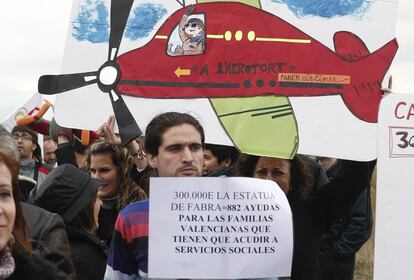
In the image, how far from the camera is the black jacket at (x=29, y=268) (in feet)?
7.65

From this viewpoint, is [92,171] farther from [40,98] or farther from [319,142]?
[40,98]

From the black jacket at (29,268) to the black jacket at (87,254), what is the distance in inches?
50.4

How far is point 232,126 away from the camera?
379 centimetres

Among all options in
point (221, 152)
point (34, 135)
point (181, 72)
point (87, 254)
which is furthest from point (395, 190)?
point (34, 135)

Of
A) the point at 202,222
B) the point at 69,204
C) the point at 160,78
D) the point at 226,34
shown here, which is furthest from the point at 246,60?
the point at 202,222

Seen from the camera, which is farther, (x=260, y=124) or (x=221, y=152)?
(x=221, y=152)

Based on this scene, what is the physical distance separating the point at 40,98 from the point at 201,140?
5.88 metres

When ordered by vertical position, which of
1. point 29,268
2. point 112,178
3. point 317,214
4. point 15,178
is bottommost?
point 29,268

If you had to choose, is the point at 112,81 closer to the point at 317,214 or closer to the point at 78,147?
the point at 317,214

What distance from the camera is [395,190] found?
3111 millimetres

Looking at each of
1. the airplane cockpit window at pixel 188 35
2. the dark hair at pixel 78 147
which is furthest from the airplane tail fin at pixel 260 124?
the dark hair at pixel 78 147

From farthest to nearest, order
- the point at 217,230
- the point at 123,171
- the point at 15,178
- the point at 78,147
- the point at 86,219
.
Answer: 1. the point at 78,147
2. the point at 123,171
3. the point at 86,219
4. the point at 217,230
5. the point at 15,178

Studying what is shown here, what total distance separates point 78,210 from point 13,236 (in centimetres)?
133

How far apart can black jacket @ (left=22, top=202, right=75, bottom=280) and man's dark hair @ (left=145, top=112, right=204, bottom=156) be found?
437mm
